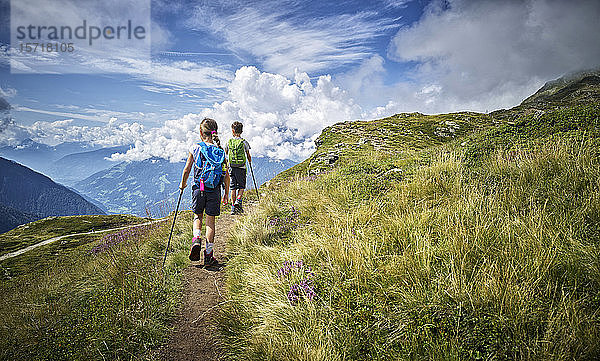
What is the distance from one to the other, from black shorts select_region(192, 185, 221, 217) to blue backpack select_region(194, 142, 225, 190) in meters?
0.17

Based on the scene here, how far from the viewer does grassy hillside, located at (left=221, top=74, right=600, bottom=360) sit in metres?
2.35

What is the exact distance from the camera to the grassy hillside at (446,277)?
2352 millimetres

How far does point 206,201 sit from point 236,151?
4048mm

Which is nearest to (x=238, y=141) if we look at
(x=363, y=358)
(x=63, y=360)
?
(x=63, y=360)

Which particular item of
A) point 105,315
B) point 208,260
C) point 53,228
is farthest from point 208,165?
point 53,228

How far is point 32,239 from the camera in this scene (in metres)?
74.9

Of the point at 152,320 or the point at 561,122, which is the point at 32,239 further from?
the point at 561,122

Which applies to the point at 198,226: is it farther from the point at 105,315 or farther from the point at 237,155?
the point at 237,155

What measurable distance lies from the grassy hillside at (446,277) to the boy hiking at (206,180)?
1.24 m

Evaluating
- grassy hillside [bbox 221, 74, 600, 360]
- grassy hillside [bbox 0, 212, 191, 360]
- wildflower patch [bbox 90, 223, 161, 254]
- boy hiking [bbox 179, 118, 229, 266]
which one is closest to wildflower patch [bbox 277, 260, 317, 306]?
grassy hillside [bbox 221, 74, 600, 360]

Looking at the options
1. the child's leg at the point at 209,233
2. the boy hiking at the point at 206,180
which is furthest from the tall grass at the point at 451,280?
the boy hiking at the point at 206,180

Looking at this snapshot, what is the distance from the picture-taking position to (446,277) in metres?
2.93

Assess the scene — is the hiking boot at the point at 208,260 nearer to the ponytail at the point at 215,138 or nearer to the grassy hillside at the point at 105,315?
the grassy hillside at the point at 105,315

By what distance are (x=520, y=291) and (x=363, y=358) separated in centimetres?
164
